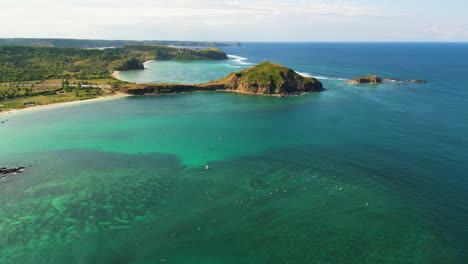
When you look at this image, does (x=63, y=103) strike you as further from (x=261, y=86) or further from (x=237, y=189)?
(x=237, y=189)

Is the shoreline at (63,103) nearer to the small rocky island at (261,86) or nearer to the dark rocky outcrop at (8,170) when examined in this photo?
the small rocky island at (261,86)

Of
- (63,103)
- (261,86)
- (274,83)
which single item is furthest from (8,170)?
(274,83)

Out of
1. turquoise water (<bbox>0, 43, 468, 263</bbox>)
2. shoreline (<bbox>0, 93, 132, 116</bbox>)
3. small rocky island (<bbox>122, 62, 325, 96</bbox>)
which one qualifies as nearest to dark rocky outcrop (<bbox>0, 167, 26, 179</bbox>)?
turquoise water (<bbox>0, 43, 468, 263</bbox>)

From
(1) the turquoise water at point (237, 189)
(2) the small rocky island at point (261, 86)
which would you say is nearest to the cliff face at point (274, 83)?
(2) the small rocky island at point (261, 86)

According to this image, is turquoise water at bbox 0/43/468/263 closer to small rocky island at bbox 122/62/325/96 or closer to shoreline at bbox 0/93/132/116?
shoreline at bbox 0/93/132/116

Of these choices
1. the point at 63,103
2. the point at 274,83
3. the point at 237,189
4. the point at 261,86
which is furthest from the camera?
the point at 261,86

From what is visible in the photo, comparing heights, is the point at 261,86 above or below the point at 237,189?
above

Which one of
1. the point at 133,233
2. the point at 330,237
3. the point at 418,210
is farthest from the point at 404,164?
the point at 133,233
